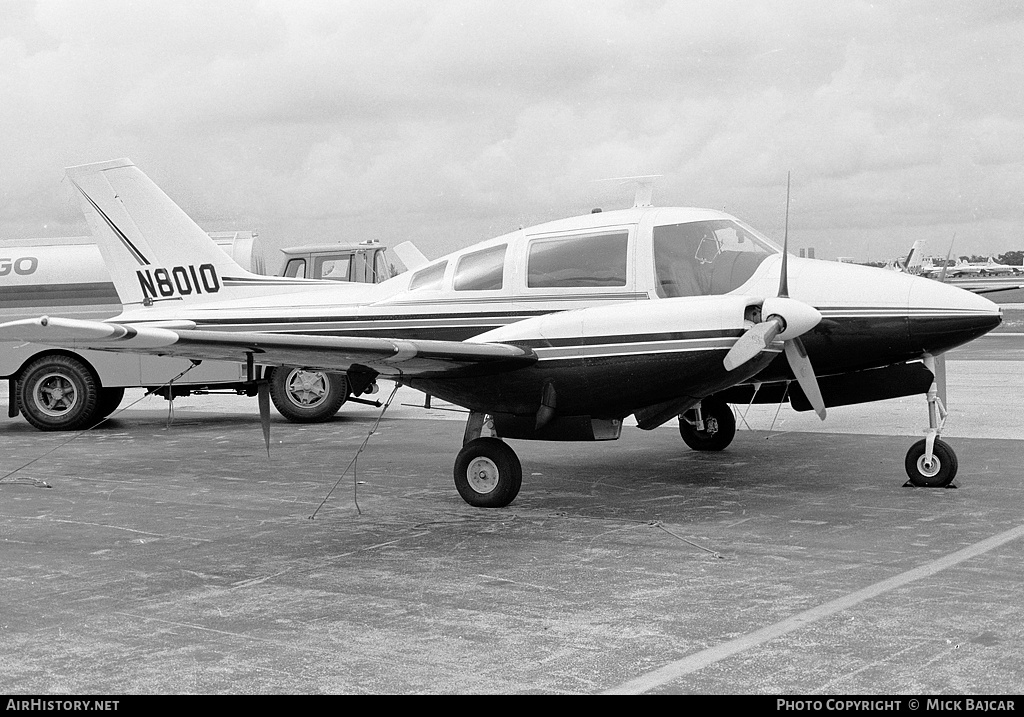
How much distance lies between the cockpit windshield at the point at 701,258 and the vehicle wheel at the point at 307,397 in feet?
24.2

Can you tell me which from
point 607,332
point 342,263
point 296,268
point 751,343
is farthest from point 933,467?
point 296,268

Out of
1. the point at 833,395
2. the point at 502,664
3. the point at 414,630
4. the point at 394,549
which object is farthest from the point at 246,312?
the point at 502,664

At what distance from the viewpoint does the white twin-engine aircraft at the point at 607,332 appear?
809cm

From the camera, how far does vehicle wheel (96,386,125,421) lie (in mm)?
15945

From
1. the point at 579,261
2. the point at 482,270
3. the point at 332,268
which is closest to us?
the point at 579,261

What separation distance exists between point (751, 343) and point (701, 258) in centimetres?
182

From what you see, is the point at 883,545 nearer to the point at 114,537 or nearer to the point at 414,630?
the point at 414,630

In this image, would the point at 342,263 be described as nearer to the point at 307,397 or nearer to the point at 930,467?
the point at 307,397

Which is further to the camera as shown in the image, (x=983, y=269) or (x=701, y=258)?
(x=983, y=269)

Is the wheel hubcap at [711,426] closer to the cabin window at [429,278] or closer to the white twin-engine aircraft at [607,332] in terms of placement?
the white twin-engine aircraft at [607,332]

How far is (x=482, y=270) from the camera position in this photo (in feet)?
33.2

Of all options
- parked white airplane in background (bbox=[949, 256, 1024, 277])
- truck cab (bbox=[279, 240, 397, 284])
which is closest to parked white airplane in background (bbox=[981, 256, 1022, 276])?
parked white airplane in background (bbox=[949, 256, 1024, 277])

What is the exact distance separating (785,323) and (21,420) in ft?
45.2

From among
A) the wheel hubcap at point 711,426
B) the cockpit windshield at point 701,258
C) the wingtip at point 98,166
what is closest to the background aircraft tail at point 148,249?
the wingtip at point 98,166
